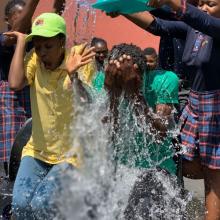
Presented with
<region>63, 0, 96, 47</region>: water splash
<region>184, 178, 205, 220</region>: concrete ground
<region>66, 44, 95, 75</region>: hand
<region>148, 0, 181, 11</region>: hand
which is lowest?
<region>184, 178, 205, 220</region>: concrete ground

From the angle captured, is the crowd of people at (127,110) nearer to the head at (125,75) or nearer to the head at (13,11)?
the head at (125,75)

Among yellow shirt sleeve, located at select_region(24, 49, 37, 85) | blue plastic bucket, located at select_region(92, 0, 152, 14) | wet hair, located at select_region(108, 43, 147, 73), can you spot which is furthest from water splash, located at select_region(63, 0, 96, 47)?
wet hair, located at select_region(108, 43, 147, 73)

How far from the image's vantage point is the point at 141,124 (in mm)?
3553

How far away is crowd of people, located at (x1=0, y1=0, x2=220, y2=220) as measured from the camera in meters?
3.48

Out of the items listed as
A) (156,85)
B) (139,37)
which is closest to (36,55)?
(156,85)

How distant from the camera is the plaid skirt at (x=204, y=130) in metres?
3.68

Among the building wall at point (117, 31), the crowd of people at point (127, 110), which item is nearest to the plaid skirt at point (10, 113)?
the crowd of people at point (127, 110)

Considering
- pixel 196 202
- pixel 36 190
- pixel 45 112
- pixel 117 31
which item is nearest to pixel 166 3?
pixel 45 112

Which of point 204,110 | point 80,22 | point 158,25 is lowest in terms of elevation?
point 80,22

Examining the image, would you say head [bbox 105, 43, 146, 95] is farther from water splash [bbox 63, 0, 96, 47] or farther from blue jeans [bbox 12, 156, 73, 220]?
water splash [bbox 63, 0, 96, 47]

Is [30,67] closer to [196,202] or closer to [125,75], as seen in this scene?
[125,75]

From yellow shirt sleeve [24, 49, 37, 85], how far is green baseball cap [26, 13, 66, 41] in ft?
0.56

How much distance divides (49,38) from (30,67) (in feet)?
0.86

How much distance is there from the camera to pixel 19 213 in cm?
353
